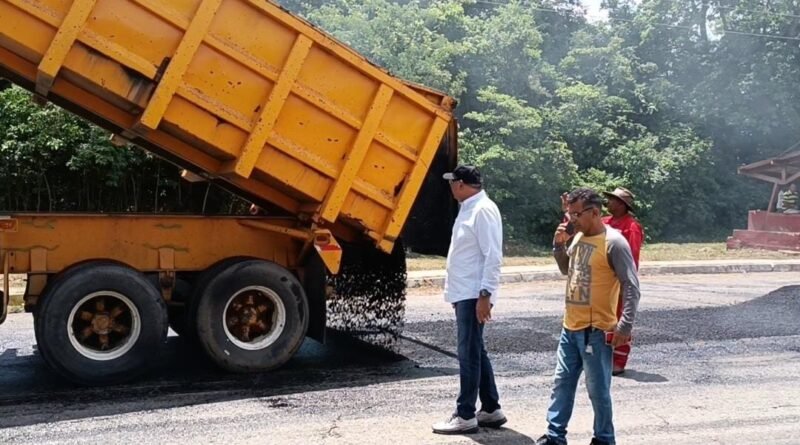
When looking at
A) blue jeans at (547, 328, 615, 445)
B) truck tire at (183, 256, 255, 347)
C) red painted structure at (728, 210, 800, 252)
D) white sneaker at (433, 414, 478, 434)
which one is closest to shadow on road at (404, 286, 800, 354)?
truck tire at (183, 256, 255, 347)

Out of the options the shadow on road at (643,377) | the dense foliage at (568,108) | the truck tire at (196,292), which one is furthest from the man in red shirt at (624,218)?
the dense foliage at (568,108)

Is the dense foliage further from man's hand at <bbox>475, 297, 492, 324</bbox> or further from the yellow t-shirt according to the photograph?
the yellow t-shirt

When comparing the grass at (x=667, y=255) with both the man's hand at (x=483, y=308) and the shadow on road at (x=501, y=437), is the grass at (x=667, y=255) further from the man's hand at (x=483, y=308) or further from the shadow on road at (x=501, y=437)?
the man's hand at (x=483, y=308)

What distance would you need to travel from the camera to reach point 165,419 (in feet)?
17.5

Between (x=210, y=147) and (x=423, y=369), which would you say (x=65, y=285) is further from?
(x=423, y=369)

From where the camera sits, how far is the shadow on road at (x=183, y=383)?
18.4 feet

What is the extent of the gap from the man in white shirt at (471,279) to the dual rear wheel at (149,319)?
6.74 ft

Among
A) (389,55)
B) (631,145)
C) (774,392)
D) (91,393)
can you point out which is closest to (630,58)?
(631,145)

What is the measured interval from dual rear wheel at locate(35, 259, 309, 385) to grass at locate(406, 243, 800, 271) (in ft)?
30.2

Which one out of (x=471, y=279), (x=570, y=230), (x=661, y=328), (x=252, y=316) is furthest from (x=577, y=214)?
(x=661, y=328)

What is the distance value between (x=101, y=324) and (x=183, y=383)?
74cm

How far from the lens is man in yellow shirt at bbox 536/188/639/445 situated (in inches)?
176

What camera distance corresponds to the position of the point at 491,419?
5.23 metres

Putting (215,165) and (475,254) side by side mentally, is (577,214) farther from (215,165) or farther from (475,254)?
(215,165)
